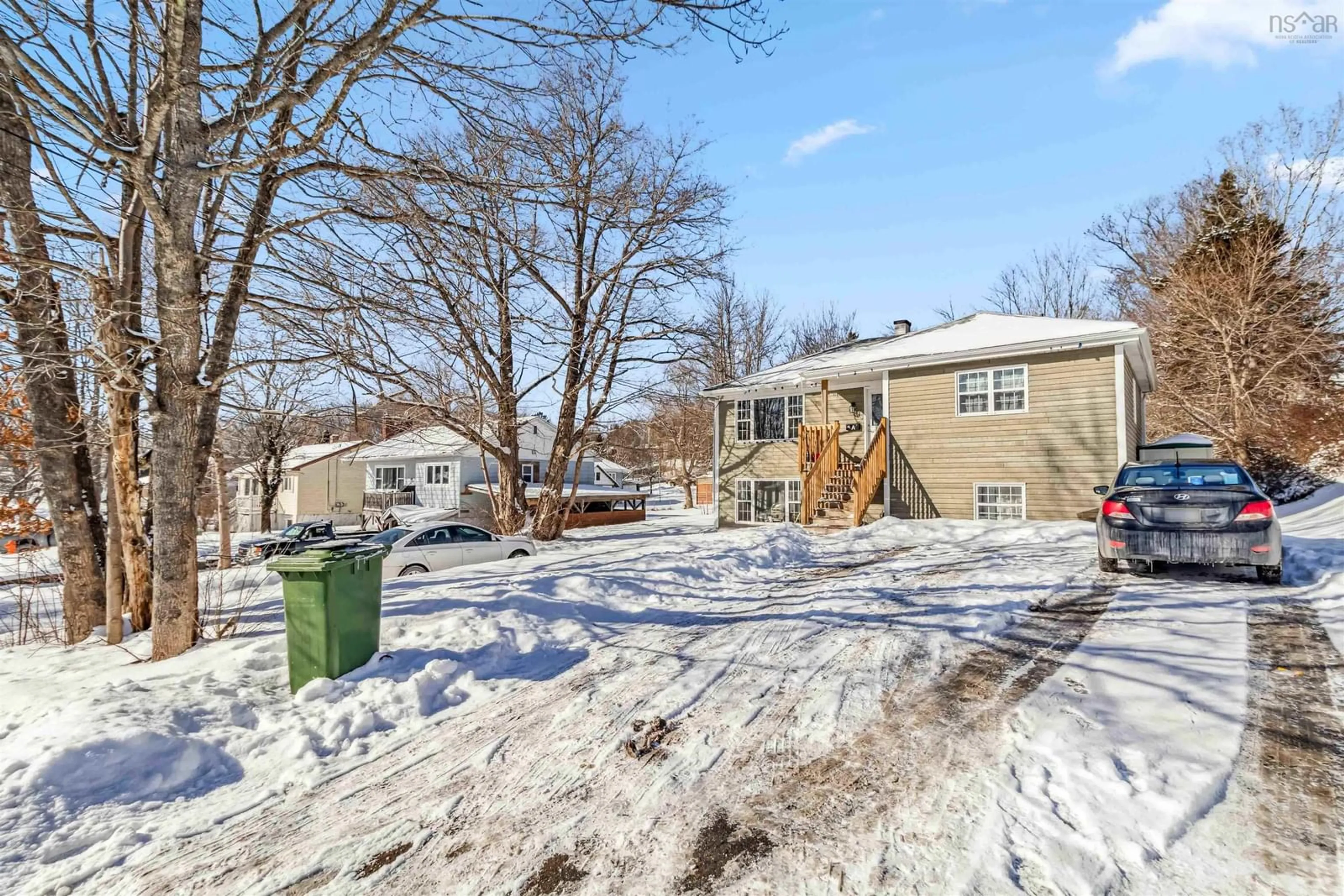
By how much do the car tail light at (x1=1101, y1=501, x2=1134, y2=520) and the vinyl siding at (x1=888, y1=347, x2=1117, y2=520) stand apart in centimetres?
664

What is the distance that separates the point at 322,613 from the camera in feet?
14.1

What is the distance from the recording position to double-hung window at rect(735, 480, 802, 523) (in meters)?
17.7

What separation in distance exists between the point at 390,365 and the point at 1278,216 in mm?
29387

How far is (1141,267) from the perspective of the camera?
28234 mm

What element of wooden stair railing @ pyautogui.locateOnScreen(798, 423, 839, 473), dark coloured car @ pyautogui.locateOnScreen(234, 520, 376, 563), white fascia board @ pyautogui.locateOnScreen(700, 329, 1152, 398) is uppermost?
white fascia board @ pyautogui.locateOnScreen(700, 329, 1152, 398)

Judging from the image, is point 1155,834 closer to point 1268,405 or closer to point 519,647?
point 519,647

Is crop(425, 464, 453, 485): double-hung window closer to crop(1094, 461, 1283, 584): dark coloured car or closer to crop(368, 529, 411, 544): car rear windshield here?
crop(368, 529, 411, 544): car rear windshield

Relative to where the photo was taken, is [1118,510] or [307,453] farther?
[307,453]

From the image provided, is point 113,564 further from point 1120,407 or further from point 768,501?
point 1120,407

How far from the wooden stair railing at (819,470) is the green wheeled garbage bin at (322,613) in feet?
36.9

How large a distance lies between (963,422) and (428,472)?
1078 inches

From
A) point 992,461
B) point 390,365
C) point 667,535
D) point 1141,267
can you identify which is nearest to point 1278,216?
point 1141,267

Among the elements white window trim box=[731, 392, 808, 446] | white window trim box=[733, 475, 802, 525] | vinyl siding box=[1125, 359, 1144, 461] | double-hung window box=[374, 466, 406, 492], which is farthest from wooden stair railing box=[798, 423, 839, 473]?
double-hung window box=[374, 466, 406, 492]


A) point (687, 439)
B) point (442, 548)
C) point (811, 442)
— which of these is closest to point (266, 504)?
point (687, 439)
